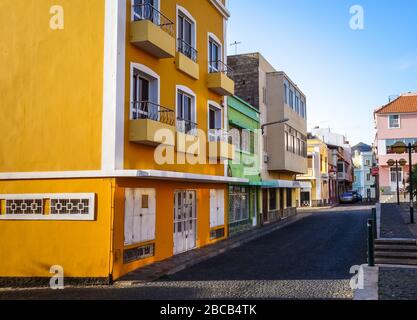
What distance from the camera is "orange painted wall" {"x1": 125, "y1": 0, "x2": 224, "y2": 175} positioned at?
37.7ft

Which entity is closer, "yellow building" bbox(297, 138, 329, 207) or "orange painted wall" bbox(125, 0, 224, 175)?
"orange painted wall" bbox(125, 0, 224, 175)

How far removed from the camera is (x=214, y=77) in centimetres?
1695

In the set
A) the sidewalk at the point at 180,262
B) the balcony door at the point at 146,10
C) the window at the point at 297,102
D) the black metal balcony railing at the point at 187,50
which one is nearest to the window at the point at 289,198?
the window at the point at 297,102

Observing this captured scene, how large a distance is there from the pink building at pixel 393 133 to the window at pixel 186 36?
3454cm

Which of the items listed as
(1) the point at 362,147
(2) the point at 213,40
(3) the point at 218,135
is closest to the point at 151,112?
(3) the point at 218,135

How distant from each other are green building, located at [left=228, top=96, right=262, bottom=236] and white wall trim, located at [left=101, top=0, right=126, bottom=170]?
9.13 metres

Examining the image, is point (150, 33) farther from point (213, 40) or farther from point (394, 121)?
point (394, 121)

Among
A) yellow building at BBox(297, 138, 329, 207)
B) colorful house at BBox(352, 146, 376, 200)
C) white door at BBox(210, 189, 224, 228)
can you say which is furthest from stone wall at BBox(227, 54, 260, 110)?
colorful house at BBox(352, 146, 376, 200)

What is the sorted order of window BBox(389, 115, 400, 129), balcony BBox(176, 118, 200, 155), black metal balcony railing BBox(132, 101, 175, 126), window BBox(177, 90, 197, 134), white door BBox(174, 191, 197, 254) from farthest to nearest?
window BBox(389, 115, 400, 129), window BBox(177, 90, 197, 134), white door BBox(174, 191, 197, 254), balcony BBox(176, 118, 200, 155), black metal balcony railing BBox(132, 101, 175, 126)

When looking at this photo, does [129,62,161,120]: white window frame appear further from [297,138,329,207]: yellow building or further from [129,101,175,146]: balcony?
[297,138,329,207]: yellow building

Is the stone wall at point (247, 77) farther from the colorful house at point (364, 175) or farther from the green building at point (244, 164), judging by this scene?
the colorful house at point (364, 175)
